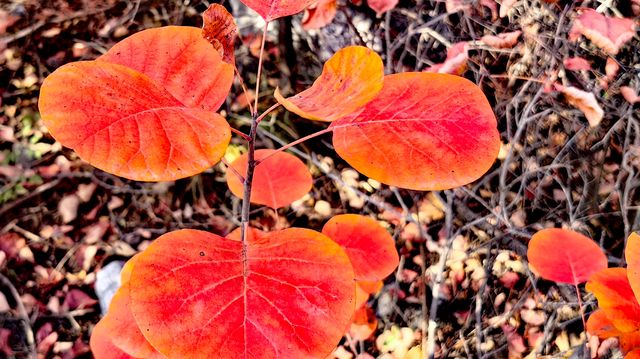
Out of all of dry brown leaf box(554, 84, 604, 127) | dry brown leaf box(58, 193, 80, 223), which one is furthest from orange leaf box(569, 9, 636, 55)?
dry brown leaf box(58, 193, 80, 223)

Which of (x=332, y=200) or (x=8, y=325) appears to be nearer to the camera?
(x=8, y=325)

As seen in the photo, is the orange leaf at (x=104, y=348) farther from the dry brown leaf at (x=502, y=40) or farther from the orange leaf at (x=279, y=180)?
the dry brown leaf at (x=502, y=40)

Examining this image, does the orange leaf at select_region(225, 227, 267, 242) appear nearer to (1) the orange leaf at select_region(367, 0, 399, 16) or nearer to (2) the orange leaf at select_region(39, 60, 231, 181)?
(2) the orange leaf at select_region(39, 60, 231, 181)

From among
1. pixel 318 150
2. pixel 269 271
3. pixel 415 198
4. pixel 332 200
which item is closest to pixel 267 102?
pixel 318 150

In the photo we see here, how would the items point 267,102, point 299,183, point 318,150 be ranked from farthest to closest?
point 267,102, point 318,150, point 299,183

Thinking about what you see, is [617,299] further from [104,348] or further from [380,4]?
[380,4]

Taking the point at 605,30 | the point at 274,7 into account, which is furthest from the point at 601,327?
the point at 274,7

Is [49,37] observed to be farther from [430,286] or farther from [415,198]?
[430,286]

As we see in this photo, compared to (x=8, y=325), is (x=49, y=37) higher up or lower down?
higher up
